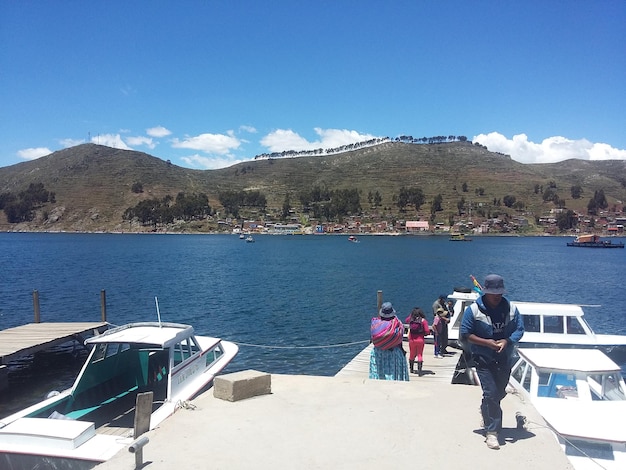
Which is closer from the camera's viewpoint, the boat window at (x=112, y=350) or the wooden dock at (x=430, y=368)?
the boat window at (x=112, y=350)

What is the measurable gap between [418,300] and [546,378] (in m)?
32.3

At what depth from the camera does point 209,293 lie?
161 ft

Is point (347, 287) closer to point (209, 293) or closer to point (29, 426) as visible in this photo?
point (209, 293)

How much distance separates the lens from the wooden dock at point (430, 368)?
16.0 meters

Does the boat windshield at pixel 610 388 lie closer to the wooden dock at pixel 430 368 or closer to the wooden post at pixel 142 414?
the wooden dock at pixel 430 368

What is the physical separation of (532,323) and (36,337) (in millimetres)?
21442

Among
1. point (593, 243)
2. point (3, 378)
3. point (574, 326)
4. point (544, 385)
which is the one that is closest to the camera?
point (544, 385)

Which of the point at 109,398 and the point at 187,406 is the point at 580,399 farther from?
the point at 109,398

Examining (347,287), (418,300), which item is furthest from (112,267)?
(418,300)

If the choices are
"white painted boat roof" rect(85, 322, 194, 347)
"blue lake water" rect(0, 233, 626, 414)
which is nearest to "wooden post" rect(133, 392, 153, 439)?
"white painted boat roof" rect(85, 322, 194, 347)

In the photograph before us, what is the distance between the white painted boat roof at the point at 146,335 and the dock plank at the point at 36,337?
7947mm

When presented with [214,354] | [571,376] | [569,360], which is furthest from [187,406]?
[569,360]

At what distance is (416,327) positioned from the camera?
15531 mm

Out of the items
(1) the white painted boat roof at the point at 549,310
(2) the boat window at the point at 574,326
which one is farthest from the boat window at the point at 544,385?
(2) the boat window at the point at 574,326
